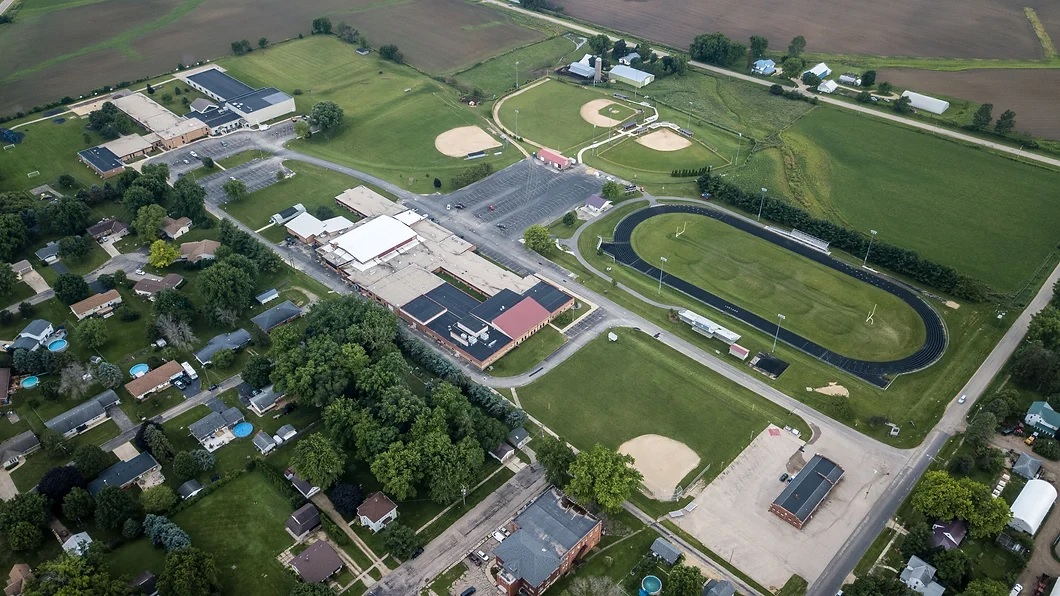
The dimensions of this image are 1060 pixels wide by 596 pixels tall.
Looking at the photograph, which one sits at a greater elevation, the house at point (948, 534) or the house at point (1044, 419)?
the house at point (1044, 419)

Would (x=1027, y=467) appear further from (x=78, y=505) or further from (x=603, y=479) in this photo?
(x=78, y=505)

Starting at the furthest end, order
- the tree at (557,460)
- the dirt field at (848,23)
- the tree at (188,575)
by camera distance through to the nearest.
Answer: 1. the dirt field at (848,23)
2. the tree at (557,460)
3. the tree at (188,575)

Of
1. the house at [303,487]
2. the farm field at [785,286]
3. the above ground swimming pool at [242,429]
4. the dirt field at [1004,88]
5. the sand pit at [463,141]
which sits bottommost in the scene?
the above ground swimming pool at [242,429]

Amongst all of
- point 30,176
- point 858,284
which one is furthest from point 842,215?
point 30,176

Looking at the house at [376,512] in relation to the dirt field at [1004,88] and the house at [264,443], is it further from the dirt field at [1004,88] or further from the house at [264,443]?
the dirt field at [1004,88]

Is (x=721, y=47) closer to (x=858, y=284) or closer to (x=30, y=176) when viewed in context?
(x=858, y=284)

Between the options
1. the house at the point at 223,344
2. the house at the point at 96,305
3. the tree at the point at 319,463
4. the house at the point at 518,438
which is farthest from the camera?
the house at the point at 96,305

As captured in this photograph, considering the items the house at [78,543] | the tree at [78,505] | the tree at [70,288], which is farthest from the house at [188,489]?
the tree at [70,288]
